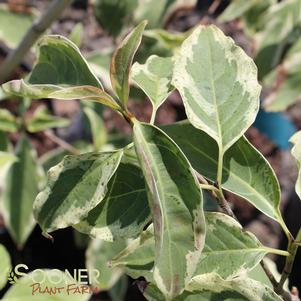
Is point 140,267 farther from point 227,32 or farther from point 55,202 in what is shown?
point 227,32

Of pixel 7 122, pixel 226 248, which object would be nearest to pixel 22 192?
pixel 7 122

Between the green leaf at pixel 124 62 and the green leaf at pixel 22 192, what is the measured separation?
84cm

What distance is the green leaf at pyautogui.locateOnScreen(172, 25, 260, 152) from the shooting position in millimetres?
540

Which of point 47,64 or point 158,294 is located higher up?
point 47,64

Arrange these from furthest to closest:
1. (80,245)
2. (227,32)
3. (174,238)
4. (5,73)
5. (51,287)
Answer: (227,32) → (80,245) → (5,73) → (51,287) → (174,238)

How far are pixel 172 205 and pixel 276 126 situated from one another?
128 cm

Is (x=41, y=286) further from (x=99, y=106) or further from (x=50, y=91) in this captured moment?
(x=99, y=106)

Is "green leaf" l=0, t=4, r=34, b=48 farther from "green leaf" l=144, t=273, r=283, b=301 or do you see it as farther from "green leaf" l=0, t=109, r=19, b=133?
"green leaf" l=144, t=273, r=283, b=301


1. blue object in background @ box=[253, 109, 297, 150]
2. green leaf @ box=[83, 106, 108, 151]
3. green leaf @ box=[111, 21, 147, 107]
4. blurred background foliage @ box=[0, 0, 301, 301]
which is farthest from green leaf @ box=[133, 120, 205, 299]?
blue object in background @ box=[253, 109, 297, 150]

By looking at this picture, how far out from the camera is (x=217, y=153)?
57cm

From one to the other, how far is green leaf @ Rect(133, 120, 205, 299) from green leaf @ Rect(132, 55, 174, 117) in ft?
0.25

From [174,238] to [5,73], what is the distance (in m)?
0.81

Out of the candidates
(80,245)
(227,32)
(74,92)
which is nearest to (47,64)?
(74,92)

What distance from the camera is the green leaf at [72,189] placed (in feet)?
1.67
